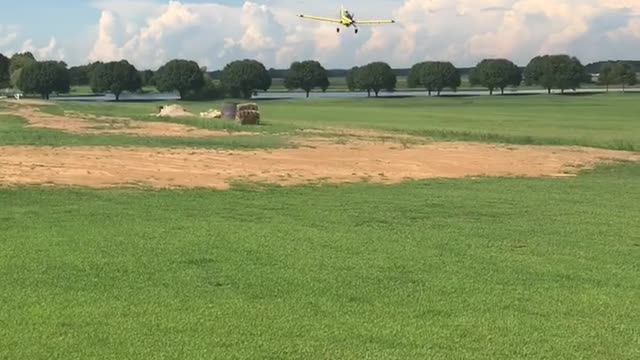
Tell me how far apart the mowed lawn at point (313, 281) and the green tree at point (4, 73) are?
521 ft

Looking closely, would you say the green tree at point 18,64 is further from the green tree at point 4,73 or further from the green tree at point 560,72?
the green tree at point 560,72

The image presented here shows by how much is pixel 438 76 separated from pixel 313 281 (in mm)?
153882

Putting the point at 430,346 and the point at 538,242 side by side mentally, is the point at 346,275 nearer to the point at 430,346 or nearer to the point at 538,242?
the point at 430,346

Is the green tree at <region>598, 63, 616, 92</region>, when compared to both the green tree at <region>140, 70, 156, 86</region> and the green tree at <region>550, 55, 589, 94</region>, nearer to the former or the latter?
the green tree at <region>550, 55, 589, 94</region>

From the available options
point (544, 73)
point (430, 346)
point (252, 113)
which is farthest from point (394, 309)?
point (544, 73)

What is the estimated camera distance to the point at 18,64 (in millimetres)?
168250

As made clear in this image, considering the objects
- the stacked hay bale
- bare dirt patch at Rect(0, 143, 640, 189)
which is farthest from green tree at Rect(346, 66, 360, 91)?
bare dirt patch at Rect(0, 143, 640, 189)

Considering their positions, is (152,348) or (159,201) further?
(159,201)

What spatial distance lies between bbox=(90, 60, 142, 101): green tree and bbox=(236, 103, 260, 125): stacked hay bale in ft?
315

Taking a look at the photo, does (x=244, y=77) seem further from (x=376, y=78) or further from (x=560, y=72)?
(x=560, y=72)

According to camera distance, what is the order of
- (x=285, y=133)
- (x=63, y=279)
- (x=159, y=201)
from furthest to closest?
(x=285, y=133) < (x=159, y=201) < (x=63, y=279)

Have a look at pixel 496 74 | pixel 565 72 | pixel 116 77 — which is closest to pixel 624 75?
pixel 565 72

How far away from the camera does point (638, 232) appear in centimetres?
1352

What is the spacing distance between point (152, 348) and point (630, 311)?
14.7ft
